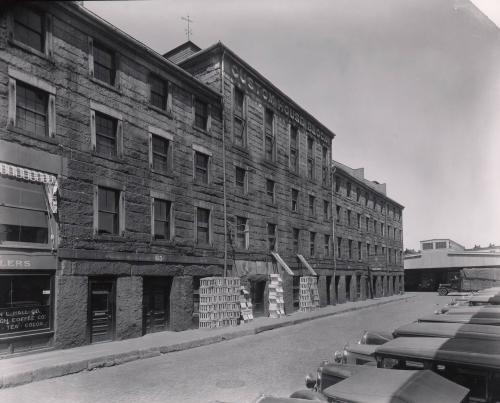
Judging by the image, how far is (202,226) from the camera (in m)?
18.8

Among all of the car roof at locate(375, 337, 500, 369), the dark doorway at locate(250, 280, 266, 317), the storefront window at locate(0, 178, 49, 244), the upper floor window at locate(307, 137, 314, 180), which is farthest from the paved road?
the upper floor window at locate(307, 137, 314, 180)

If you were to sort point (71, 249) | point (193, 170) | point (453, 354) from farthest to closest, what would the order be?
point (193, 170) < point (71, 249) < point (453, 354)

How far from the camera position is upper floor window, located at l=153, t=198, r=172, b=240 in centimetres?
1636

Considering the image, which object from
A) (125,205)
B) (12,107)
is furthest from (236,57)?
(12,107)

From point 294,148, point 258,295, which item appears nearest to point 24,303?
point 258,295

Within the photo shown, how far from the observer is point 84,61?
14.1m

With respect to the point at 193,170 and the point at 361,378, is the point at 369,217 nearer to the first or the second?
the point at 193,170

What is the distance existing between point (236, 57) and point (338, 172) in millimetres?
15770

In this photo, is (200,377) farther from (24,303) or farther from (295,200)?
(295,200)

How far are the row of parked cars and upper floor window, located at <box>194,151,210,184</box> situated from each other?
12.9m

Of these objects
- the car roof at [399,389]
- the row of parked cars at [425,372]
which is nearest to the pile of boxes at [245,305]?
the row of parked cars at [425,372]

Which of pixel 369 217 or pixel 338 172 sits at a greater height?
pixel 338 172

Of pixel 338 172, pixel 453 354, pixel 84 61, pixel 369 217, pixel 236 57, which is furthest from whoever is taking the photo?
pixel 369 217

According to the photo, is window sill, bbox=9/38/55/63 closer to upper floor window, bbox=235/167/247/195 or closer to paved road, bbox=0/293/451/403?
paved road, bbox=0/293/451/403
